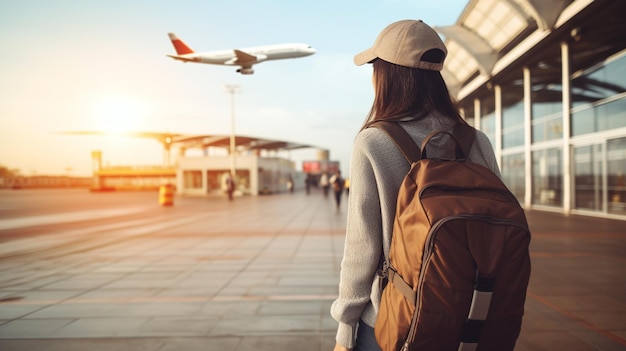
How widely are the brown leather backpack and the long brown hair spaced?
29 cm

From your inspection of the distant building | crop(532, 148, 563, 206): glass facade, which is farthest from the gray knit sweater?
the distant building

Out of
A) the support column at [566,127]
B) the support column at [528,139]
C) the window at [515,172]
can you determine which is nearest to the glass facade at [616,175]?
the support column at [566,127]

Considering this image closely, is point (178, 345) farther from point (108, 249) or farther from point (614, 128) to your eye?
point (614, 128)

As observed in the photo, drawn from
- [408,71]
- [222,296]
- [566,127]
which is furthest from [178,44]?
[408,71]

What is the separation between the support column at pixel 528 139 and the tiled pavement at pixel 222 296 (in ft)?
33.9

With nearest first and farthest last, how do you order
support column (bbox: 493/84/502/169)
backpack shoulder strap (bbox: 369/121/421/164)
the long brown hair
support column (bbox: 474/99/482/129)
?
backpack shoulder strap (bbox: 369/121/421/164)
the long brown hair
support column (bbox: 493/84/502/169)
support column (bbox: 474/99/482/129)

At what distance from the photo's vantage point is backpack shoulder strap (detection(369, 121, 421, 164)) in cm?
132

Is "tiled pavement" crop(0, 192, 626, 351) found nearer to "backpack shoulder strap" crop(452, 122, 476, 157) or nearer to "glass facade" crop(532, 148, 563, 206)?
"backpack shoulder strap" crop(452, 122, 476, 157)

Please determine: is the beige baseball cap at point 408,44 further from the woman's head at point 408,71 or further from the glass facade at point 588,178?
the glass facade at point 588,178

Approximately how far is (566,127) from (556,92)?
1.84 m

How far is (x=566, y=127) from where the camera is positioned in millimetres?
15656

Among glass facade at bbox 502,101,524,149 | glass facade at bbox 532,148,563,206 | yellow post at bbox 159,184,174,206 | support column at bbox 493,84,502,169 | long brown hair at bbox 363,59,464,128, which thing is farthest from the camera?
yellow post at bbox 159,184,174,206

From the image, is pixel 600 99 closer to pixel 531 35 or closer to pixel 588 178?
pixel 588 178

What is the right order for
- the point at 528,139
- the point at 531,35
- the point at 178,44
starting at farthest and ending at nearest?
the point at 178,44, the point at 528,139, the point at 531,35
